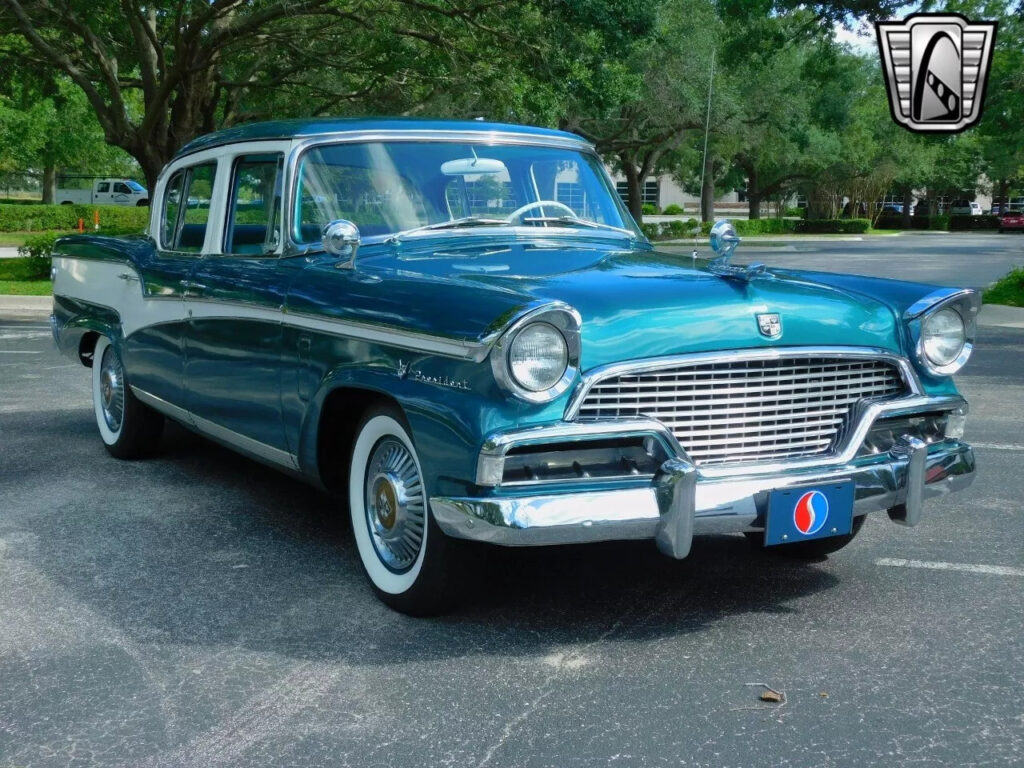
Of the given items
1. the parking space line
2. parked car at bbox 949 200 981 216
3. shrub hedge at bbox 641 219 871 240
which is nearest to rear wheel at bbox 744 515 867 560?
the parking space line

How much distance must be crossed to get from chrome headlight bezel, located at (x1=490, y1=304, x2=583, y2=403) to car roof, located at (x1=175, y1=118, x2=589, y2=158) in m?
1.89

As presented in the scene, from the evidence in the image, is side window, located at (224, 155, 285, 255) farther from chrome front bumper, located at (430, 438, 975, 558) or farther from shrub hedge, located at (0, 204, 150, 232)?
shrub hedge, located at (0, 204, 150, 232)

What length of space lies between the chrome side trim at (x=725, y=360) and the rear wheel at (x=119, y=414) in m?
3.70

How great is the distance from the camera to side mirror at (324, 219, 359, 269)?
459cm

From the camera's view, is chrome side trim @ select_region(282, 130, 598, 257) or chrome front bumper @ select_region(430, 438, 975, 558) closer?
chrome front bumper @ select_region(430, 438, 975, 558)

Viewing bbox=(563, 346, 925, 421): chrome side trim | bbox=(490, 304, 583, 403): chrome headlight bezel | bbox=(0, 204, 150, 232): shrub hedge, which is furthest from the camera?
bbox=(0, 204, 150, 232): shrub hedge

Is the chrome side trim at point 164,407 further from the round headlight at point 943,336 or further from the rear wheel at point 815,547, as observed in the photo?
the round headlight at point 943,336

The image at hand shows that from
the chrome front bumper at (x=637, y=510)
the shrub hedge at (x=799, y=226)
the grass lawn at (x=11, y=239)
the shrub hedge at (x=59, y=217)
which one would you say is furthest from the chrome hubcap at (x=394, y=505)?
the shrub hedge at (x=799, y=226)

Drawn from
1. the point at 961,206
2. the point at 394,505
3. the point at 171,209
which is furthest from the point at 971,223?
the point at 394,505

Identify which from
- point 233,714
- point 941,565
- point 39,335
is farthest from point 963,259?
point 233,714

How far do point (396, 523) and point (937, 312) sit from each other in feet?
6.90

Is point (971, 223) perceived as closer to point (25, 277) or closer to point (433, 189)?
point (25, 277)

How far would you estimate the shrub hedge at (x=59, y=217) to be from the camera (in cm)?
4075

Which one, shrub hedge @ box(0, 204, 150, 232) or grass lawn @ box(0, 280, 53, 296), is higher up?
shrub hedge @ box(0, 204, 150, 232)
